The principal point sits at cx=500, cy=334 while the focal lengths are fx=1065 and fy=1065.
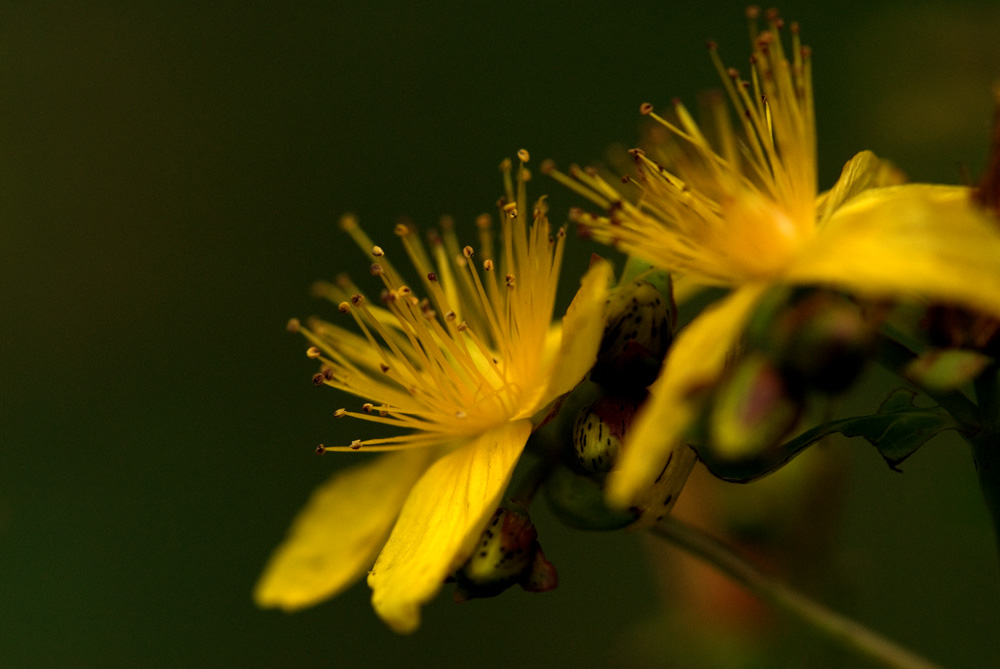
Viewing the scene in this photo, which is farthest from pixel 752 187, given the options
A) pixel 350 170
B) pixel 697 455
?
pixel 350 170

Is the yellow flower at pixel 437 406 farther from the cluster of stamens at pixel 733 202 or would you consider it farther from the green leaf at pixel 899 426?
the green leaf at pixel 899 426

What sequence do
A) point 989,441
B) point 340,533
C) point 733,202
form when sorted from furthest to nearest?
1. point 340,533
2. point 733,202
3. point 989,441

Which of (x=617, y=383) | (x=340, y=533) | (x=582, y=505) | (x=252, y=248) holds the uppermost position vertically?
(x=617, y=383)

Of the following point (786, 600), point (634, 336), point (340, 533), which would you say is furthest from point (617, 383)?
point (340, 533)

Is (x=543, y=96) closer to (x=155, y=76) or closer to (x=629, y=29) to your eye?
(x=629, y=29)

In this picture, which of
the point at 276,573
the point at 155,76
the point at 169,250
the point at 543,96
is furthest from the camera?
the point at 155,76

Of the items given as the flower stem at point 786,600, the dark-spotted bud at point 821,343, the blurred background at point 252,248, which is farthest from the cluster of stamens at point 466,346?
the blurred background at point 252,248

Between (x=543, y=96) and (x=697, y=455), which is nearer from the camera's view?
(x=697, y=455)

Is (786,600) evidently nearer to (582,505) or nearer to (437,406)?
(582,505)
